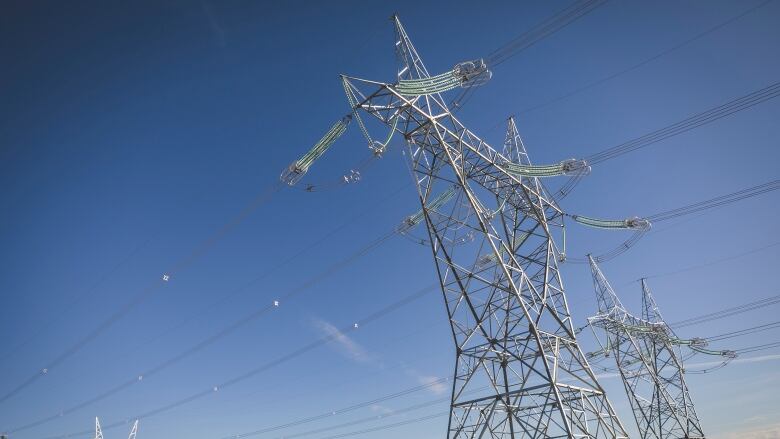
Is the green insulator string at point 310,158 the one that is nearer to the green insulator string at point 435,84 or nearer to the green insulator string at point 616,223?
the green insulator string at point 435,84

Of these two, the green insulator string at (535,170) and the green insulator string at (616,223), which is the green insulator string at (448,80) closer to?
the green insulator string at (535,170)

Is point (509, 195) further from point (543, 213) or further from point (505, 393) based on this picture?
point (505, 393)

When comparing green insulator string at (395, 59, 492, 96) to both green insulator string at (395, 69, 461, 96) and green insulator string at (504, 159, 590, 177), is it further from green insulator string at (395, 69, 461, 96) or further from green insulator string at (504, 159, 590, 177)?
green insulator string at (504, 159, 590, 177)

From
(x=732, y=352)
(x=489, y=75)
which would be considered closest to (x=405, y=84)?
(x=489, y=75)

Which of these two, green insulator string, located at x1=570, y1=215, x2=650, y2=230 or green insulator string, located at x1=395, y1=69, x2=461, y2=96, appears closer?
green insulator string, located at x1=395, y1=69, x2=461, y2=96

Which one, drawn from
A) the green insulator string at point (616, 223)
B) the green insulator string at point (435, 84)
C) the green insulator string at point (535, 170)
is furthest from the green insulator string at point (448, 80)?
the green insulator string at point (616, 223)

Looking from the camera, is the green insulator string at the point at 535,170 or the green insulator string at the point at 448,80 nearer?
the green insulator string at the point at 448,80

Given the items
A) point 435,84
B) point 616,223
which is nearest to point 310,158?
point 435,84

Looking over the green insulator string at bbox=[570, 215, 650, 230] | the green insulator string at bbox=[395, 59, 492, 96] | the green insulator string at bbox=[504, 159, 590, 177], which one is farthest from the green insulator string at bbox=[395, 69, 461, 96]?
the green insulator string at bbox=[570, 215, 650, 230]

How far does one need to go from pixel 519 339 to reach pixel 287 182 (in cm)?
1117

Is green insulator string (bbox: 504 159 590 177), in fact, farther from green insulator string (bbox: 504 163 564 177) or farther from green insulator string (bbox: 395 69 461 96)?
green insulator string (bbox: 395 69 461 96)

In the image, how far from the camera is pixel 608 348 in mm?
35438

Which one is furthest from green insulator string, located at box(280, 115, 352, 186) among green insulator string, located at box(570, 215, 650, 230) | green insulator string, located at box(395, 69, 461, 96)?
green insulator string, located at box(570, 215, 650, 230)

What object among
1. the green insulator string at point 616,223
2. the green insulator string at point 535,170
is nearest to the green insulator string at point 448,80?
the green insulator string at point 535,170
